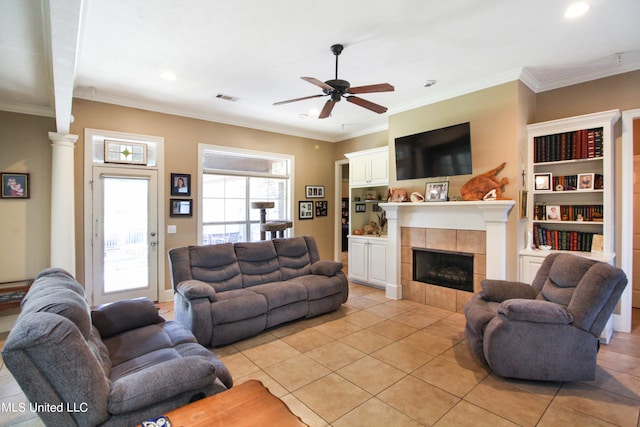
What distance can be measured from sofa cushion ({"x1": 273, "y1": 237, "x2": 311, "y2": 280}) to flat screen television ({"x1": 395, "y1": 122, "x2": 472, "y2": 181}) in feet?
6.06

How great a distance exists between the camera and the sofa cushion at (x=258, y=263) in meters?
4.04

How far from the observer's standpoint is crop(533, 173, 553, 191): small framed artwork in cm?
382

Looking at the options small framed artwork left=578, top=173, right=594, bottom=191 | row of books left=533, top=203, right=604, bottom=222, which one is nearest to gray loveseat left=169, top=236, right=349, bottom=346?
row of books left=533, top=203, right=604, bottom=222

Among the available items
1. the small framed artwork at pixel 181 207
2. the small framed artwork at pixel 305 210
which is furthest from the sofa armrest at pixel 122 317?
the small framed artwork at pixel 305 210

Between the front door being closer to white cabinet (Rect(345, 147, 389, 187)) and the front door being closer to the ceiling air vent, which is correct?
the ceiling air vent

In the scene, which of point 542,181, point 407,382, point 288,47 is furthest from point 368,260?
point 288,47

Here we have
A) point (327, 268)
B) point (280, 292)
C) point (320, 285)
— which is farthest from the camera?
point (327, 268)

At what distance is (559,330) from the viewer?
2486 mm

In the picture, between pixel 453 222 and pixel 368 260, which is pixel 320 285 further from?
pixel 453 222

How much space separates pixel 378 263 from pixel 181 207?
133 inches

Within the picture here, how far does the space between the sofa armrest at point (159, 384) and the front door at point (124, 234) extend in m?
3.55

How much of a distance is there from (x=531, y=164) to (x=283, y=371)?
3.77 meters

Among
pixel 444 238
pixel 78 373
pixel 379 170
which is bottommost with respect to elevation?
pixel 78 373

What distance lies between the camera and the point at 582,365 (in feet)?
8.14
